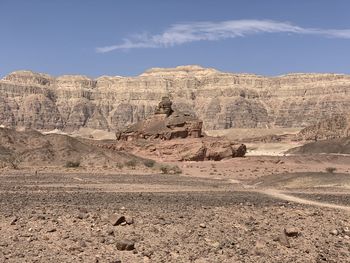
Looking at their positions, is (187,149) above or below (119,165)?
above

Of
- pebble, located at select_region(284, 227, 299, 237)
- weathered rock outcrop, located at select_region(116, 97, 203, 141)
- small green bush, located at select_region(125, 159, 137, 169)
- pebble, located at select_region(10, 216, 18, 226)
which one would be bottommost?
small green bush, located at select_region(125, 159, 137, 169)

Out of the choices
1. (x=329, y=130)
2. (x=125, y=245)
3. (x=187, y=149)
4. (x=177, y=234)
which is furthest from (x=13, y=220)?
(x=329, y=130)

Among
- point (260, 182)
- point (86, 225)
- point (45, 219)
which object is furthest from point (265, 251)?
point (260, 182)

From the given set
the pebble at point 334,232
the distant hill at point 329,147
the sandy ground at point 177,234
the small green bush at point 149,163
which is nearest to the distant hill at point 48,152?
the small green bush at point 149,163

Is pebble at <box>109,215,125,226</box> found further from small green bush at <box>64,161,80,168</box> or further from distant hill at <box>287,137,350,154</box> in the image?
distant hill at <box>287,137,350,154</box>

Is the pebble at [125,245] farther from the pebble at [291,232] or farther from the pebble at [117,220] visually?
the pebble at [291,232]

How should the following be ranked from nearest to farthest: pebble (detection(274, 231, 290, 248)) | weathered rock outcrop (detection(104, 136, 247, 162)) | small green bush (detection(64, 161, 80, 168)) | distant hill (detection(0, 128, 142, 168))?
pebble (detection(274, 231, 290, 248)), small green bush (detection(64, 161, 80, 168)), distant hill (detection(0, 128, 142, 168)), weathered rock outcrop (detection(104, 136, 247, 162))

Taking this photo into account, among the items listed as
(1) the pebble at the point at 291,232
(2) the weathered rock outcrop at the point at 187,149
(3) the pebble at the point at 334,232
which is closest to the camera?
(1) the pebble at the point at 291,232

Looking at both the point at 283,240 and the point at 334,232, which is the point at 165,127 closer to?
the point at 334,232

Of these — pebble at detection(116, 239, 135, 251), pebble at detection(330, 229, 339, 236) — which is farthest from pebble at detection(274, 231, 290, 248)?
pebble at detection(116, 239, 135, 251)

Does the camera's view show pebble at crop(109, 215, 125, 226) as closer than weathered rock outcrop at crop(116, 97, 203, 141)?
Yes

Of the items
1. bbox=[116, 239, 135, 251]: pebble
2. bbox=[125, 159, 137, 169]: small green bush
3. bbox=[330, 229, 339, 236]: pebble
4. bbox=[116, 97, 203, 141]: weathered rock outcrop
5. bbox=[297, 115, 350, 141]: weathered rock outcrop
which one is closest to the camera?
bbox=[116, 239, 135, 251]: pebble

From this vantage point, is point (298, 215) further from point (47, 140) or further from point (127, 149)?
point (127, 149)

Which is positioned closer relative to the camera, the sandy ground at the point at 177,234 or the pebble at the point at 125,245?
the sandy ground at the point at 177,234
